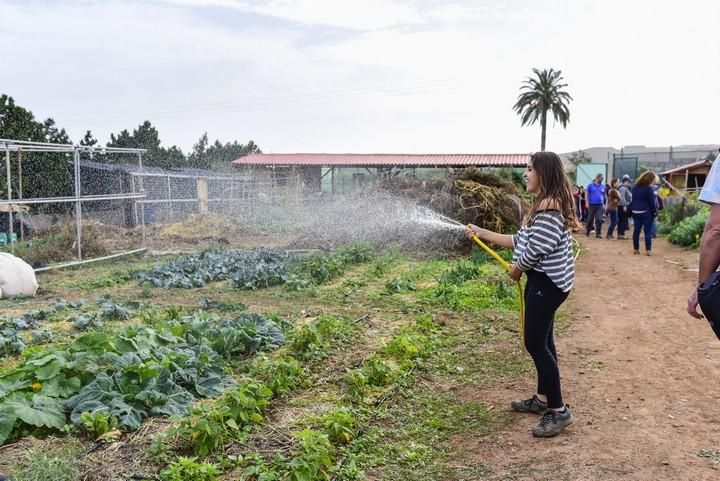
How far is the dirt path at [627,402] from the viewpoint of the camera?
12.1ft

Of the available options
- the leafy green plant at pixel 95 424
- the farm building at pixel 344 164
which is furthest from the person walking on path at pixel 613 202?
the leafy green plant at pixel 95 424

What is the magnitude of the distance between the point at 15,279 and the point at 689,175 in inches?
1258

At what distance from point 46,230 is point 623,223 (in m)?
16.4

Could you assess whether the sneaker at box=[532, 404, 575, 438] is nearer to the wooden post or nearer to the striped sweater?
the striped sweater

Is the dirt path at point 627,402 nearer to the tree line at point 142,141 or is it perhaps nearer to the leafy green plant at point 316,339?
the leafy green plant at point 316,339

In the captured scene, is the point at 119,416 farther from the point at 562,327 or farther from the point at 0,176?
the point at 0,176

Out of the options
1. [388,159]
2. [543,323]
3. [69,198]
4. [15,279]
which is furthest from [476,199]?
[388,159]

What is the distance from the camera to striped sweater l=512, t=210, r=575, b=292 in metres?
3.96

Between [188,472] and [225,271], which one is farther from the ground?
[188,472]

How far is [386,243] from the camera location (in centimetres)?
1457

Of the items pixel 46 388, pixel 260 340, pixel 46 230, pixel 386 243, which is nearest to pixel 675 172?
pixel 386 243

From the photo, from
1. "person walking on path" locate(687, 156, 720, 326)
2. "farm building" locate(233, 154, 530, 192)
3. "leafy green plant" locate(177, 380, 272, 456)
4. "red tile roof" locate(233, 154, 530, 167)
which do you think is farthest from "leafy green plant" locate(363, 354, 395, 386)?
"red tile roof" locate(233, 154, 530, 167)

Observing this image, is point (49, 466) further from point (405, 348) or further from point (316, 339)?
point (405, 348)

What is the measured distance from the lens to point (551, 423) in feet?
13.6
